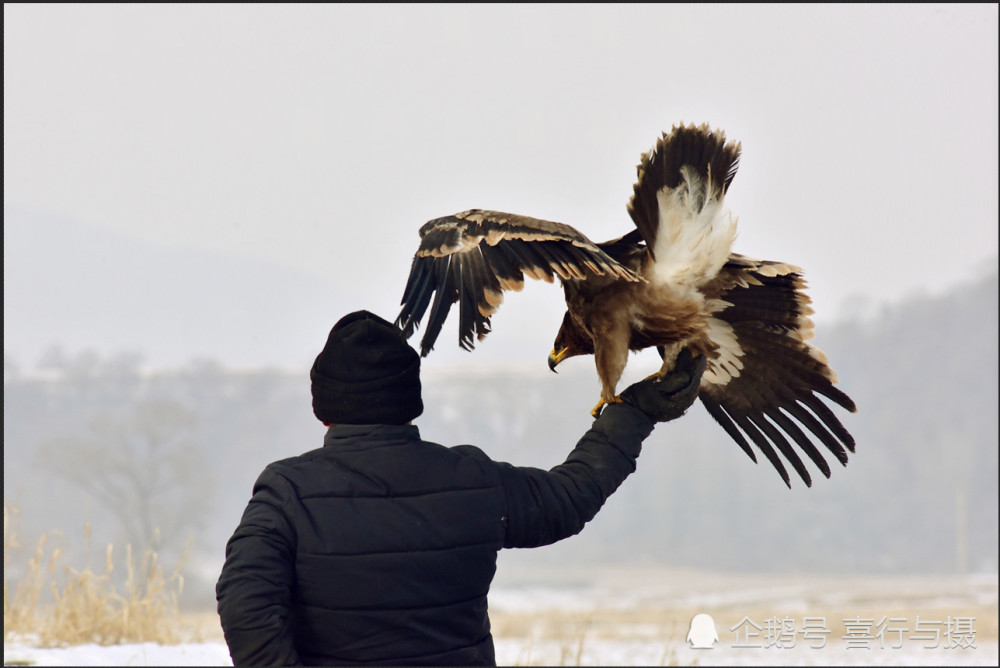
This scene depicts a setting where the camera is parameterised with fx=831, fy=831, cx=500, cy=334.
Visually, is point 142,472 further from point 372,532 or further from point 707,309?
point 372,532

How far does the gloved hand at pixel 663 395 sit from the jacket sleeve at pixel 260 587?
112 centimetres

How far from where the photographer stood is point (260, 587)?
5.71 feet

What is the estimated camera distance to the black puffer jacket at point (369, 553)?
5.80 feet

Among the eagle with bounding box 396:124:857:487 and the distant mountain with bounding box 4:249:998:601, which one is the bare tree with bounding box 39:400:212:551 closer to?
the distant mountain with bounding box 4:249:998:601

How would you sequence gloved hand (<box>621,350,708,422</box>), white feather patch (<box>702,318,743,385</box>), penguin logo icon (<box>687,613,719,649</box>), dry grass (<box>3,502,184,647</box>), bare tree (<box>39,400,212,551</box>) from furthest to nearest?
bare tree (<box>39,400,212,551</box>) < dry grass (<box>3,502,184,647</box>) < penguin logo icon (<box>687,613,719,649</box>) < white feather patch (<box>702,318,743,385</box>) < gloved hand (<box>621,350,708,422</box>)

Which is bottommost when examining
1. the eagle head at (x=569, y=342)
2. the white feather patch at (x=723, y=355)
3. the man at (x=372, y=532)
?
the man at (x=372, y=532)

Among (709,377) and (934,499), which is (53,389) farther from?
(709,377)

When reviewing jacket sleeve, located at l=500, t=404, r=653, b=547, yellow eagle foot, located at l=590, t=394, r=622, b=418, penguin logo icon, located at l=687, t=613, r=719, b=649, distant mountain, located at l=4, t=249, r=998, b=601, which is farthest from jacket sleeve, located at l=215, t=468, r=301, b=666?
distant mountain, located at l=4, t=249, r=998, b=601

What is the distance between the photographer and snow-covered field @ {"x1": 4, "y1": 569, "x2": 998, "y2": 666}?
5367mm

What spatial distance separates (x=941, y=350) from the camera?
34.0 metres

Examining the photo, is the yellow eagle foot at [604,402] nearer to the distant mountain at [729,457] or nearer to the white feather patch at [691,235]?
the white feather patch at [691,235]

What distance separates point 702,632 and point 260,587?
4383 mm

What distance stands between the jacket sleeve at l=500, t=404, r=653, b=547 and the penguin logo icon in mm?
3410

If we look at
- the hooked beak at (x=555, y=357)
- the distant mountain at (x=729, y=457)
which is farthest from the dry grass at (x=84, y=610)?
the distant mountain at (x=729, y=457)
